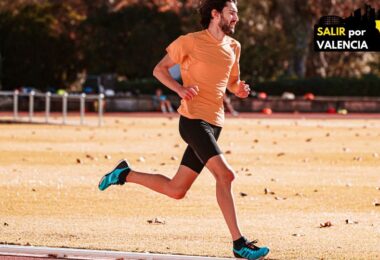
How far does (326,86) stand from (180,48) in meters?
47.2

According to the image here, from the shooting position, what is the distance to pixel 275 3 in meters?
62.1

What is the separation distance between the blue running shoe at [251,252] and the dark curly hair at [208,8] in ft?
5.76

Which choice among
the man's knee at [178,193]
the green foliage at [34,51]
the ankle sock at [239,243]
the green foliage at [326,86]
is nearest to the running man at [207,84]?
the ankle sock at [239,243]

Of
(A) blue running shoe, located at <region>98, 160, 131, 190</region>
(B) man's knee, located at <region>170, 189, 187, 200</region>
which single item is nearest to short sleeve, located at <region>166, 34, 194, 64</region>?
(B) man's knee, located at <region>170, 189, 187, 200</region>

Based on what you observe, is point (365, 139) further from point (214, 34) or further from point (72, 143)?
point (214, 34)

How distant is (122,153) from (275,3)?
38451 millimetres

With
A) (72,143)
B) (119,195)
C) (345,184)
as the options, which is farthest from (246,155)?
(119,195)

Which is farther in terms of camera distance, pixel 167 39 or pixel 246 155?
pixel 167 39

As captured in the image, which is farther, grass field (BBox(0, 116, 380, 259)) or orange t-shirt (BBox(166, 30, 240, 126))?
grass field (BBox(0, 116, 380, 259))

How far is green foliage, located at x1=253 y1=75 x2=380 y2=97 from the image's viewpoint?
56594mm

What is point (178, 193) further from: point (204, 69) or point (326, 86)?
point (326, 86)

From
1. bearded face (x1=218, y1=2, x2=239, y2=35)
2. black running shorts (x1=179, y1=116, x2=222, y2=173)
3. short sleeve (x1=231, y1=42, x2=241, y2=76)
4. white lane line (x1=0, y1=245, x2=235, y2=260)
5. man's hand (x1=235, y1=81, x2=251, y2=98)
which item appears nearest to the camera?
white lane line (x1=0, y1=245, x2=235, y2=260)

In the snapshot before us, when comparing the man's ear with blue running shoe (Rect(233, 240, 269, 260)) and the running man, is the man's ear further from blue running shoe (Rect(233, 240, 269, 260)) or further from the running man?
blue running shoe (Rect(233, 240, 269, 260))

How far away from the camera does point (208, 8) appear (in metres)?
9.87
